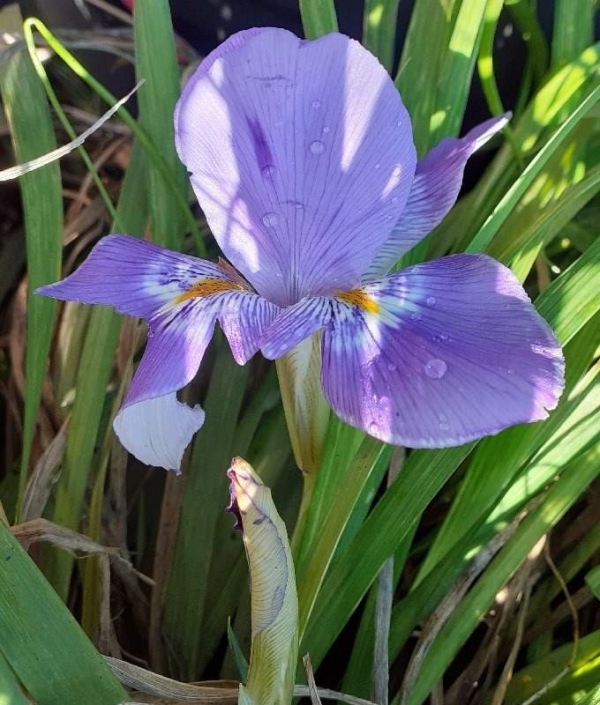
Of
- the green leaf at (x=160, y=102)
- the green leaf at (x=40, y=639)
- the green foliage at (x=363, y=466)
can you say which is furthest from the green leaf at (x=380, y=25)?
the green leaf at (x=40, y=639)

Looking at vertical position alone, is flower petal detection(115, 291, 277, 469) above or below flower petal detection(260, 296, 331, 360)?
below

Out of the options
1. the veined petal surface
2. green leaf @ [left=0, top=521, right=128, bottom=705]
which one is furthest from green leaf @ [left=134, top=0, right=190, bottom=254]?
green leaf @ [left=0, top=521, right=128, bottom=705]

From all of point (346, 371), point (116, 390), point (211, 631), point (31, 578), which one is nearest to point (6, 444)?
point (116, 390)

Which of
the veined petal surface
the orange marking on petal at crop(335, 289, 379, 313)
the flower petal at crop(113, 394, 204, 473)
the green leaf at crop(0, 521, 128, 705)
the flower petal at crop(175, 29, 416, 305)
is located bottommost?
the green leaf at crop(0, 521, 128, 705)

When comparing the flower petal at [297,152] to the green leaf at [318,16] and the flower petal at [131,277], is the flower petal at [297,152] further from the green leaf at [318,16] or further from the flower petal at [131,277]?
the green leaf at [318,16]

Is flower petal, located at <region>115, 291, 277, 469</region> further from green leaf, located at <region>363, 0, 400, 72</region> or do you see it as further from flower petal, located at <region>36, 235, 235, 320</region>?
green leaf, located at <region>363, 0, 400, 72</region>

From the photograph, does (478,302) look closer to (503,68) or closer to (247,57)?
(247,57)

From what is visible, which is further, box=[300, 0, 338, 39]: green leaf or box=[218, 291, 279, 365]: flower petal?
box=[300, 0, 338, 39]: green leaf
